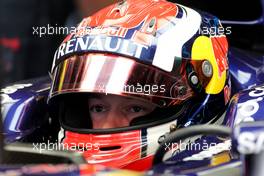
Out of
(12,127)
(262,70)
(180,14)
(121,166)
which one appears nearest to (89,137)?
(121,166)

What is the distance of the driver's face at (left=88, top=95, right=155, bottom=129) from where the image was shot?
2117mm

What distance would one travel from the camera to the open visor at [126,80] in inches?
80.3

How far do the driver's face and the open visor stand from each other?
8cm

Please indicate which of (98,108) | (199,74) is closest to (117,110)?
(98,108)

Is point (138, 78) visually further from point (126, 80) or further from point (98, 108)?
point (98, 108)

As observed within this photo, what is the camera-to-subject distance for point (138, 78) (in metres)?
2.05

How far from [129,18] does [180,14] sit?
0.19 metres

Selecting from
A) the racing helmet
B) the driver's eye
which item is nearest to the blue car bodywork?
the racing helmet

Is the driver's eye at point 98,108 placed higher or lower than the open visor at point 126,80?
lower

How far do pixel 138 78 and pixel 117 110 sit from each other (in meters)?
0.14

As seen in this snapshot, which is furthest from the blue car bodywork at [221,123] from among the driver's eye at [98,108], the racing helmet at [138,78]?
the driver's eye at [98,108]

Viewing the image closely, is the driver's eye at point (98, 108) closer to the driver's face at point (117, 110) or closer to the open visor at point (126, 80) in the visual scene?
the driver's face at point (117, 110)

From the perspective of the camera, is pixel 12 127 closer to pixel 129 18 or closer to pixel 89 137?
pixel 89 137

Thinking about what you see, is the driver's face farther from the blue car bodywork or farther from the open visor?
the blue car bodywork
